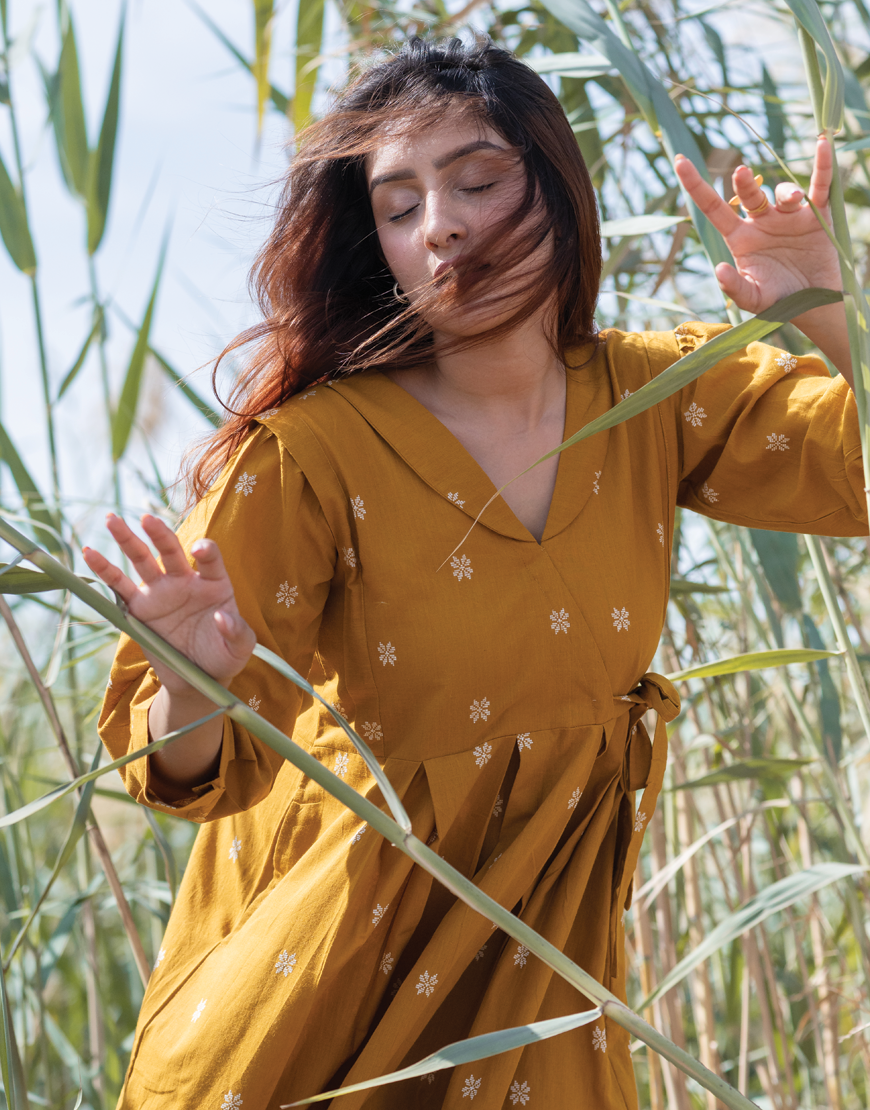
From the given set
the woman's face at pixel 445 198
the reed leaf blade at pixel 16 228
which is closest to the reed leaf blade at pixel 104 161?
the reed leaf blade at pixel 16 228

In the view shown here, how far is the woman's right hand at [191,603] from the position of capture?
1.68 feet

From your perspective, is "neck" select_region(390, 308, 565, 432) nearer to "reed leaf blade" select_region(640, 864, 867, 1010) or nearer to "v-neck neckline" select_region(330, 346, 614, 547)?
"v-neck neckline" select_region(330, 346, 614, 547)

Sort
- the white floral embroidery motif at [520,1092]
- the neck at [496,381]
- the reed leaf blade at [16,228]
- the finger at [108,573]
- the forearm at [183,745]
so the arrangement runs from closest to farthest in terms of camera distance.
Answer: the finger at [108,573] → the forearm at [183,745] → the white floral embroidery motif at [520,1092] → the neck at [496,381] → the reed leaf blade at [16,228]

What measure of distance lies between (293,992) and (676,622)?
81cm

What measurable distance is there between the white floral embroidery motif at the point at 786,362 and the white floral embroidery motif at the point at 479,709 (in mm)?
371

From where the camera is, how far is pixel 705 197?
2.16 ft

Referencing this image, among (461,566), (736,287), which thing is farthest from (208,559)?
(736,287)

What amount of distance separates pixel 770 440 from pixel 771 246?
7.1 inches

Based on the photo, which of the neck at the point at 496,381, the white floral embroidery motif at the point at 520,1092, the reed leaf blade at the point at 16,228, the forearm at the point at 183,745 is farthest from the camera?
the reed leaf blade at the point at 16,228

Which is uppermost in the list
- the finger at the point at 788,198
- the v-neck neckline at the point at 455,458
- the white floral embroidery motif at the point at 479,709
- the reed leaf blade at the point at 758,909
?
the finger at the point at 788,198

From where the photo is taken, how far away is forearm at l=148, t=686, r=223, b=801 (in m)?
0.62

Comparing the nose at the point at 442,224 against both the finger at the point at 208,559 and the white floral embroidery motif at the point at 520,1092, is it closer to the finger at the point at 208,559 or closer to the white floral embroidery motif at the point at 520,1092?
the finger at the point at 208,559

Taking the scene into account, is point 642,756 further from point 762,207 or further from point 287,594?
point 762,207

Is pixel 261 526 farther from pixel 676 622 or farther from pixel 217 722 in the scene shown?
pixel 676 622
